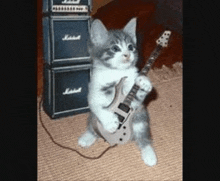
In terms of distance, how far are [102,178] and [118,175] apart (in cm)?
8

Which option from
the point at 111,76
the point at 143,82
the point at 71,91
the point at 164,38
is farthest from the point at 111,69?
the point at 71,91

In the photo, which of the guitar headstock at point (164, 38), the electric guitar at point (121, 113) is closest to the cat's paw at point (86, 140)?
the electric guitar at point (121, 113)

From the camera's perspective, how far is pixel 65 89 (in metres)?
1.28

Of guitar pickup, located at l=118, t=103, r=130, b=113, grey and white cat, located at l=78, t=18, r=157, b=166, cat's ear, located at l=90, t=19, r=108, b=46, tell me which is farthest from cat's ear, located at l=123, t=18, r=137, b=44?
guitar pickup, located at l=118, t=103, r=130, b=113

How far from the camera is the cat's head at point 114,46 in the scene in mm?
941

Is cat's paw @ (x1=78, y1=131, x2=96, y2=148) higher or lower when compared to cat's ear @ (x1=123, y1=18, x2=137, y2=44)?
lower

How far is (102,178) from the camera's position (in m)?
1.01

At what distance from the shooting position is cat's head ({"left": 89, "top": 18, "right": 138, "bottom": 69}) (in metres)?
0.94

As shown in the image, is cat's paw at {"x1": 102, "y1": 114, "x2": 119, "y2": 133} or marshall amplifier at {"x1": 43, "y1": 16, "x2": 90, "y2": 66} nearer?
cat's paw at {"x1": 102, "y1": 114, "x2": 119, "y2": 133}

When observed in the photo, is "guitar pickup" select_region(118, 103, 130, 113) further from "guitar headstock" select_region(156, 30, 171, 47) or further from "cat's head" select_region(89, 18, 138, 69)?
"guitar headstock" select_region(156, 30, 171, 47)

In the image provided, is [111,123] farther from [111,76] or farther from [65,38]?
[65,38]

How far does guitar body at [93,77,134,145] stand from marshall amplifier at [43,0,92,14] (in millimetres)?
466

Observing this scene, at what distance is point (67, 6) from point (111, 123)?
64 centimetres

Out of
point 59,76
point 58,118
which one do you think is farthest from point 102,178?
point 59,76
